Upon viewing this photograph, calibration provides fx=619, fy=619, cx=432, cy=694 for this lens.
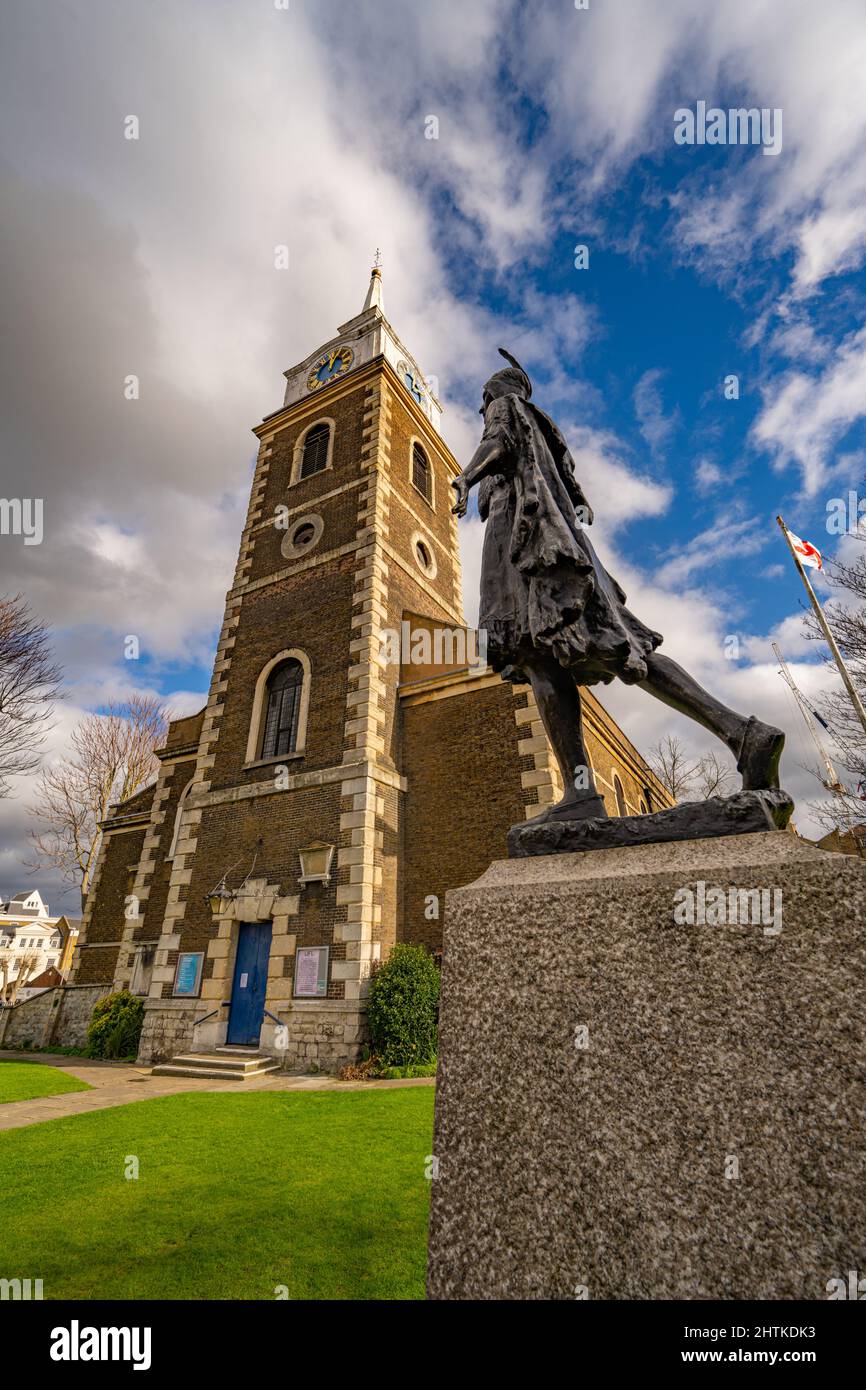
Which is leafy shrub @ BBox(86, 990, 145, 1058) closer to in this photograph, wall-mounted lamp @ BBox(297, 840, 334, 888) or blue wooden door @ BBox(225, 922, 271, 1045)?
blue wooden door @ BBox(225, 922, 271, 1045)

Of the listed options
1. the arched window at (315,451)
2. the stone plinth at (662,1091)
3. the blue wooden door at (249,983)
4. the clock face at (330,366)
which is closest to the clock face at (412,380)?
the clock face at (330,366)

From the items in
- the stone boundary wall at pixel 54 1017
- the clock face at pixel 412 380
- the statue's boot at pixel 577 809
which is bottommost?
the stone boundary wall at pixel 54 1017

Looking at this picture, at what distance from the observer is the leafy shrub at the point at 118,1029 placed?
47.0 ft

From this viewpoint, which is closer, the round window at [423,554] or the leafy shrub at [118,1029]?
the leafy shrub at [118,1029]

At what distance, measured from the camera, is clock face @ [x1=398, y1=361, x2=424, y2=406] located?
2145 cm

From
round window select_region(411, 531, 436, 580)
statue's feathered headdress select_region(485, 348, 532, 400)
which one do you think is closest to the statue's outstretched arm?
statue's feathered headdress select_region(485, 348, 532, 400)

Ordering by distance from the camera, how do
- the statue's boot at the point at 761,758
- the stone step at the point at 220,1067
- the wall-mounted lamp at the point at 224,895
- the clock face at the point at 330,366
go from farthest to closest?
1. the clock face at the point at 330,366
2. the wall-mounted lamp at the point at 224,895
3. the stone step at the point at 220,1067
4. the statue's boot at the point at 761,758

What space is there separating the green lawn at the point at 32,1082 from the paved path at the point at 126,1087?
24 centimetres

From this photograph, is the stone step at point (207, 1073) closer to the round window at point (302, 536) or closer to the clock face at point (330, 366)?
the round window at point (302, 536)

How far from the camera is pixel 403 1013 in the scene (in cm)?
1046

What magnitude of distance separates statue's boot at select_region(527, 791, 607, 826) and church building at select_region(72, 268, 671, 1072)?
28.7 feet

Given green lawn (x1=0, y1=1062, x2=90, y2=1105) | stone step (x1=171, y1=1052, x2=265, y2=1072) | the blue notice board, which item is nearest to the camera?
green lawn (x1=0, y1=1062, x2=90, y2=1105)

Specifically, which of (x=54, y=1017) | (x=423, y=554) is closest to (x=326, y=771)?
(x=423, y=554)

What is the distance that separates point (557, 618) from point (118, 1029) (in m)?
15.9
